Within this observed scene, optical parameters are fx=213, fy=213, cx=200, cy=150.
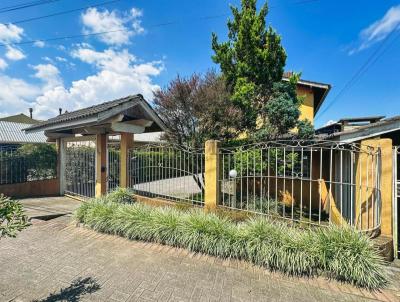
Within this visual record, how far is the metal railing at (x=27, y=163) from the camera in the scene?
29.7 ft

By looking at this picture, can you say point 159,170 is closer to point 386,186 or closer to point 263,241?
point 263,241

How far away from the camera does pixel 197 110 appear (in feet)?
25.0

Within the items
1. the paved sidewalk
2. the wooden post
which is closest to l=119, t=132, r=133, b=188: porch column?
the paved sidewalk

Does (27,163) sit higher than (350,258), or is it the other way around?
(27,163)

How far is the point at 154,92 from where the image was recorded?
8.23 m

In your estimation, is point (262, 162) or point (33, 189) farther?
point (33, 189)

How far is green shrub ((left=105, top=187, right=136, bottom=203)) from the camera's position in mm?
6598

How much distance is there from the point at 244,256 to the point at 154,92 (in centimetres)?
649

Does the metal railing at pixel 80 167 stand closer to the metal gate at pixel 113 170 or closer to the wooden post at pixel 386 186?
the metal gate at pixel 113 170

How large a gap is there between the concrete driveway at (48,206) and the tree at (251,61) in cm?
711

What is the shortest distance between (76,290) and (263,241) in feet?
10.4

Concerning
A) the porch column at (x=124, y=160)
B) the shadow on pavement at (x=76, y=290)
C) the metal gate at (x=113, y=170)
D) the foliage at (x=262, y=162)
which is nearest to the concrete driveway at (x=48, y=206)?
the metal gate at (x=113, y=170)

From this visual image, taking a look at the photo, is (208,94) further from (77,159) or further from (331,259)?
(77,159)

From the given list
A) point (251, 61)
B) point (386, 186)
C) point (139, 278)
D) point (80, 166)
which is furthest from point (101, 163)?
point (386, 186)
